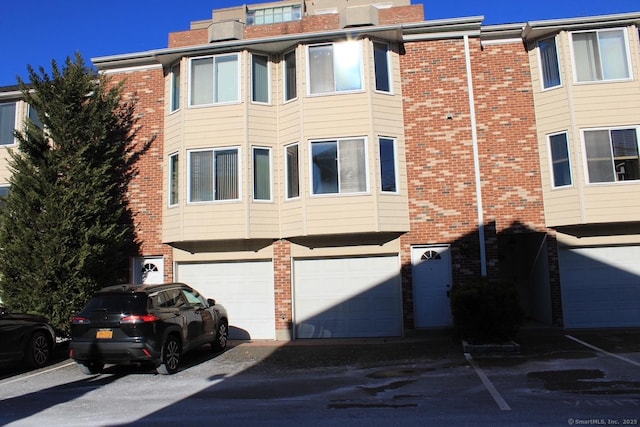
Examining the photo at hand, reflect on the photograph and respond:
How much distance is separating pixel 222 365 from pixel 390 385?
3.75 meters

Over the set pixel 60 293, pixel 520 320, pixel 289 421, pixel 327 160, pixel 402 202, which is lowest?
pixel 289 421

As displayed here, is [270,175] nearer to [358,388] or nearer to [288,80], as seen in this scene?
[288,80]

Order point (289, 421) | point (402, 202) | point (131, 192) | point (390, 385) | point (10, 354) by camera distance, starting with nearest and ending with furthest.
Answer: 1. point (289, 421)
2. point (390, 385)
3. point (10, 354)
4. point (402, 202)
5. point (131, 192)

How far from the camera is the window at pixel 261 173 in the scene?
44.4ft

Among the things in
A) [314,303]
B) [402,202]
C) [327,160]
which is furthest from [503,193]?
[314,303]

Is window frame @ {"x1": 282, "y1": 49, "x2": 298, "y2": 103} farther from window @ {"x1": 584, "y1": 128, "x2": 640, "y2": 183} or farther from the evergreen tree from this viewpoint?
window @ {"x1": 584, "y1": 128, "x2": 640, "y2": 183}

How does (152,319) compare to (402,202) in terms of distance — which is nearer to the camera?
(152,319)

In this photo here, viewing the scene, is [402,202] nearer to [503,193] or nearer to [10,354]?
[503,193]

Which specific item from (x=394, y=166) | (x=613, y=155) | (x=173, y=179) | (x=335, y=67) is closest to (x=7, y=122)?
(x=173, y=179)

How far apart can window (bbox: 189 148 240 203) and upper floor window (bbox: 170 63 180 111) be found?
1808 millimetres

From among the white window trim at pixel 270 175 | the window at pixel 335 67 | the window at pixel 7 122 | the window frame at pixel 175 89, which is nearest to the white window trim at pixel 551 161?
the window at pixel 335 67

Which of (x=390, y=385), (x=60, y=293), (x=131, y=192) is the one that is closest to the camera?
(x=390, y=385)

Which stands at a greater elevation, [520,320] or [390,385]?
[520,320]

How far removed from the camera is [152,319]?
8.80 m
